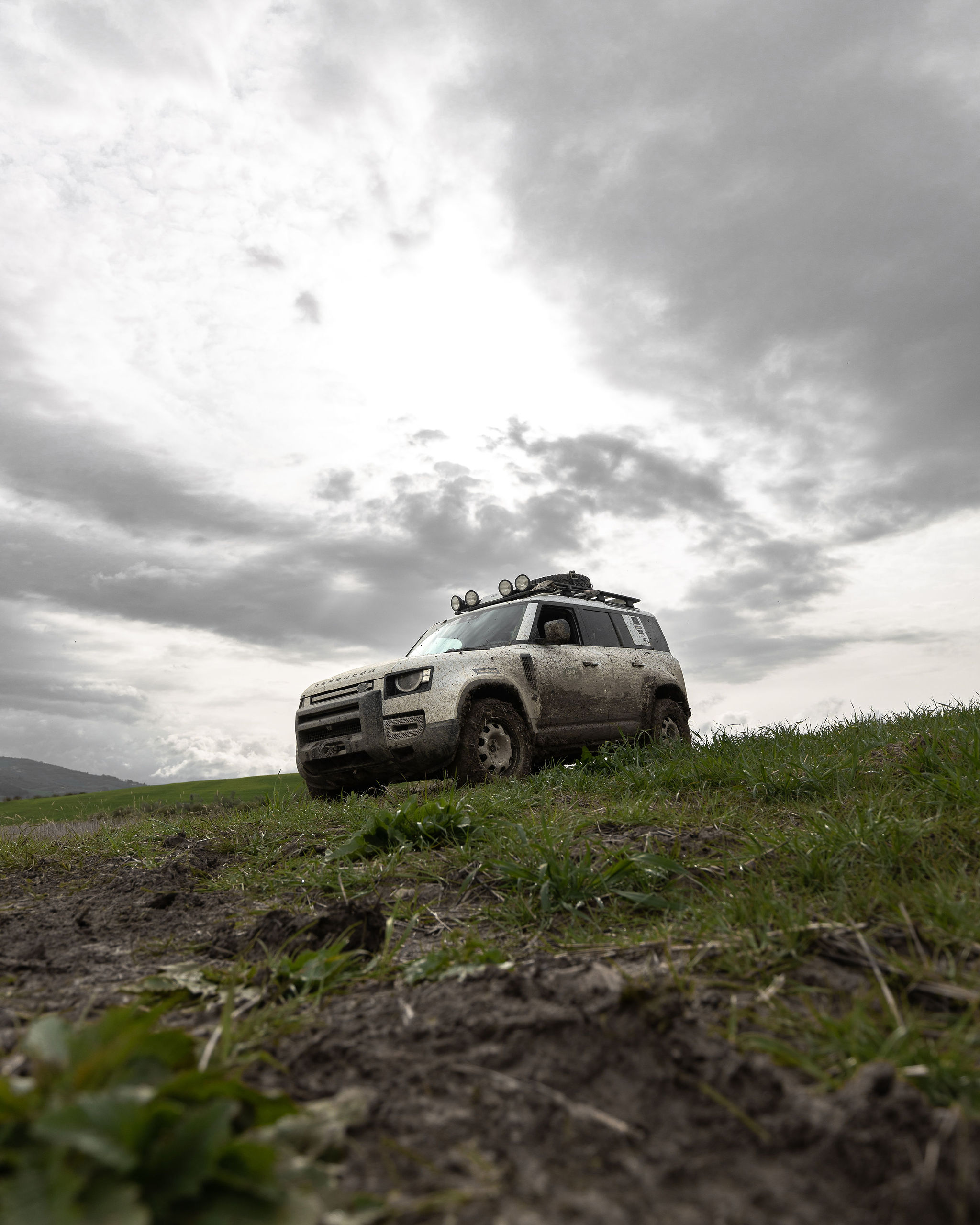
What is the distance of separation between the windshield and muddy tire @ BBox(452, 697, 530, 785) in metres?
0.81

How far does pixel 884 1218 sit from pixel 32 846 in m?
6.36

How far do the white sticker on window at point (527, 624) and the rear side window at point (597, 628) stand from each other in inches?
35.7

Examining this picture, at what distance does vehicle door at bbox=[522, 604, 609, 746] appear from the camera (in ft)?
27.9

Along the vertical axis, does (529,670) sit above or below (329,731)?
above

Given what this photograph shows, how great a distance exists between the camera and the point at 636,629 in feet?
36.1

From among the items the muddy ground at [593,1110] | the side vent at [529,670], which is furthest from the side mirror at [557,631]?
the muddy ground at [593,1110]

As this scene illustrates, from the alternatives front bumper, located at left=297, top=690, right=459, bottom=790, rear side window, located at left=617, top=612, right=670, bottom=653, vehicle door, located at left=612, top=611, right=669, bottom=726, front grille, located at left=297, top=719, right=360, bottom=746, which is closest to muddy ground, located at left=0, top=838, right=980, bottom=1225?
front bumper, located at left=297, top=690, right=459, bottom=790

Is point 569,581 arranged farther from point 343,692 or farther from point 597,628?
point 343,692

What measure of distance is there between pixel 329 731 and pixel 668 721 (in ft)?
16.7

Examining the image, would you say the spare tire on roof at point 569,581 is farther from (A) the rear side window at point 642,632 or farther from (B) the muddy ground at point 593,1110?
(B) the muddy ground at point 593,1110

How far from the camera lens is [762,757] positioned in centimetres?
555

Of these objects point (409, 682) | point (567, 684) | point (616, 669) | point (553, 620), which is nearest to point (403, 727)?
point (409, 682)

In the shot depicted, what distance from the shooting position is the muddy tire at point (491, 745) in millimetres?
7363

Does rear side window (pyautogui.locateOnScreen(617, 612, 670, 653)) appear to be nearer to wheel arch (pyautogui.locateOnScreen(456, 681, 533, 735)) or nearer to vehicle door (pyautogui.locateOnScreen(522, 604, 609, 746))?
vehicle door (pyautogui.locateOnScreen(522, 604, 609, 746))
